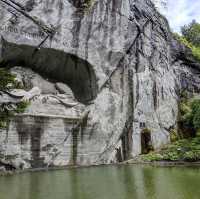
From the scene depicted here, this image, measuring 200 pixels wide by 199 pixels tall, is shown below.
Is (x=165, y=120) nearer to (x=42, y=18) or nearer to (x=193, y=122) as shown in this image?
(x=193, y=122)

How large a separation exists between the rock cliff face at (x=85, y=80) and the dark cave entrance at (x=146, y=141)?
0.06m

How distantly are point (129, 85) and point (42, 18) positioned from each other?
21.5ft

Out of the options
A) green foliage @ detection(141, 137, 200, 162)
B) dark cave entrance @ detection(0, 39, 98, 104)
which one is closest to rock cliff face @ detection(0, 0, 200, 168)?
dark cave entrance @ detection(0, 39, 98, 104)

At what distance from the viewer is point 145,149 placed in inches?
817

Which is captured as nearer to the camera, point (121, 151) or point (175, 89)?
point (121, 151)

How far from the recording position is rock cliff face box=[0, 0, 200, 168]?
54.9ft

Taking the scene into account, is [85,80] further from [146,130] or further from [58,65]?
[146,130]

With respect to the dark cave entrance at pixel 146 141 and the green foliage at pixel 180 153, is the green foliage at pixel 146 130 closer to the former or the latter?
the dark cave entrance at pixel 146 141

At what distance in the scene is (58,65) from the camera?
19.5 meters

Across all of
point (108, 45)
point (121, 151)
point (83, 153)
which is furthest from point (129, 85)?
point (83, 153)

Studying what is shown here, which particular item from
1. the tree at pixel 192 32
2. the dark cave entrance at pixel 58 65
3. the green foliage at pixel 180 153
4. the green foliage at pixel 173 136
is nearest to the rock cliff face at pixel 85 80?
the dark cave entrance at pixel 58 65

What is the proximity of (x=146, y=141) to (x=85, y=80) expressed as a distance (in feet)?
17.8

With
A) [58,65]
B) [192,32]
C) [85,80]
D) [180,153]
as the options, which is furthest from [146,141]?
[192,32]

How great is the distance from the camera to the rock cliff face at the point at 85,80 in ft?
54.9
